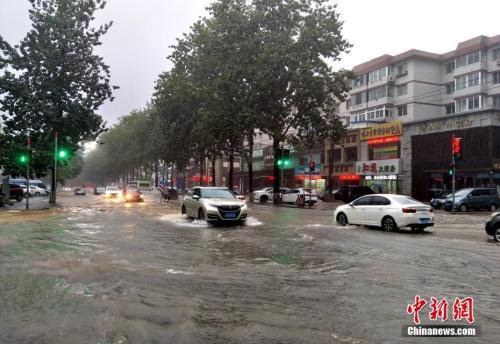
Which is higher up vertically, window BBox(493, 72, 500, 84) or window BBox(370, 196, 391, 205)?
window BBox(493, 72, 500, 84)

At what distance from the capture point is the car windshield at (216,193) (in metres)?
19.7

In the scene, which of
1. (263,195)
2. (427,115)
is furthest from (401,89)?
(263,195)

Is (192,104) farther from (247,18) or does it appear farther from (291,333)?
(291,333)

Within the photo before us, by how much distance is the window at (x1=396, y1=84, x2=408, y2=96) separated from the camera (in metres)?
57.5

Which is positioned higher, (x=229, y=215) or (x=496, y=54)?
(x=496, y=54)

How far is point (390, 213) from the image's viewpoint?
17.2m

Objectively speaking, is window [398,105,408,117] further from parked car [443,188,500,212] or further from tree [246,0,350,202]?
parked car [443,188,500,212]

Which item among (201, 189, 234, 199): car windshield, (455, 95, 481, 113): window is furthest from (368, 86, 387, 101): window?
(201, 189, 234, 199): car windshield

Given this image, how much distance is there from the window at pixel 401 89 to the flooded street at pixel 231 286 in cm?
4632

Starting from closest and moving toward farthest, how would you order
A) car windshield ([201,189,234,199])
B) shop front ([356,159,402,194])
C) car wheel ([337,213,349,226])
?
car wheel ([337,213,349,226])
car windshield ([201,189,234,199])
shop front ([356,159,402,194])

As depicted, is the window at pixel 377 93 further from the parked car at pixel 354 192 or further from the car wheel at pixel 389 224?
the car wheel at pixel 389 224

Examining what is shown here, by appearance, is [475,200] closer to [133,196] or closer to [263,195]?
[263,195]

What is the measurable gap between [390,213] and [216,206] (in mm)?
6627

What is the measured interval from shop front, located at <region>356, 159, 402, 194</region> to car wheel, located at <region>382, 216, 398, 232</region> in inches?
1188
